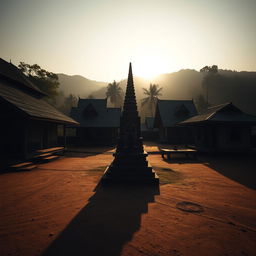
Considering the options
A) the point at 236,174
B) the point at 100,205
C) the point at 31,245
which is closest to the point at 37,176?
the point at 100,205

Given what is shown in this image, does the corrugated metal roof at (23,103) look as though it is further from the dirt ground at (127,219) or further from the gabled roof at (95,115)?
the gabled roof at (95,115)

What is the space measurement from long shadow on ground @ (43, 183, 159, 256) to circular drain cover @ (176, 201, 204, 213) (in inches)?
36.1

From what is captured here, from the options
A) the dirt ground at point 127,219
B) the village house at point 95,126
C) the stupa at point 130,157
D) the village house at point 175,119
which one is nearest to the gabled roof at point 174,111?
the village house at point 175,119

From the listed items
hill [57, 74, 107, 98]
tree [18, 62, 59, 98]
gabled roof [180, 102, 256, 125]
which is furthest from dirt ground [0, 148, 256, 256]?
hill [57, 74, 107, 98]

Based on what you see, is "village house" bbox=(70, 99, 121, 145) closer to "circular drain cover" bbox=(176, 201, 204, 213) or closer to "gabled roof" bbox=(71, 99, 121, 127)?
"gabled roof" bbox=(71, 99, 121, 127)

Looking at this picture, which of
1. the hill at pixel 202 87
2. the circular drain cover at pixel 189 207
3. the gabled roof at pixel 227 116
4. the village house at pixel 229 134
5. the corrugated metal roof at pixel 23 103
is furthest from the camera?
the hill at pixel 202 87

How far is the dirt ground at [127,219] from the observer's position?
2846 mm

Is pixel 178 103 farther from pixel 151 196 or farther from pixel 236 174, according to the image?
pixel 151 196

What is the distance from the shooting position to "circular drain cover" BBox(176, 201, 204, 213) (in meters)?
4.29

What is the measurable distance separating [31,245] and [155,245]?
2.45 metres

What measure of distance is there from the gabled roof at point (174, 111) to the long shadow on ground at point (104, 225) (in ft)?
71.4

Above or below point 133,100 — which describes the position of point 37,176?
below

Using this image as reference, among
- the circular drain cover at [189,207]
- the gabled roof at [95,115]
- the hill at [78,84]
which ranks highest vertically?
the hill at [78,84]

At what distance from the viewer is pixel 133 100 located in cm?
806
